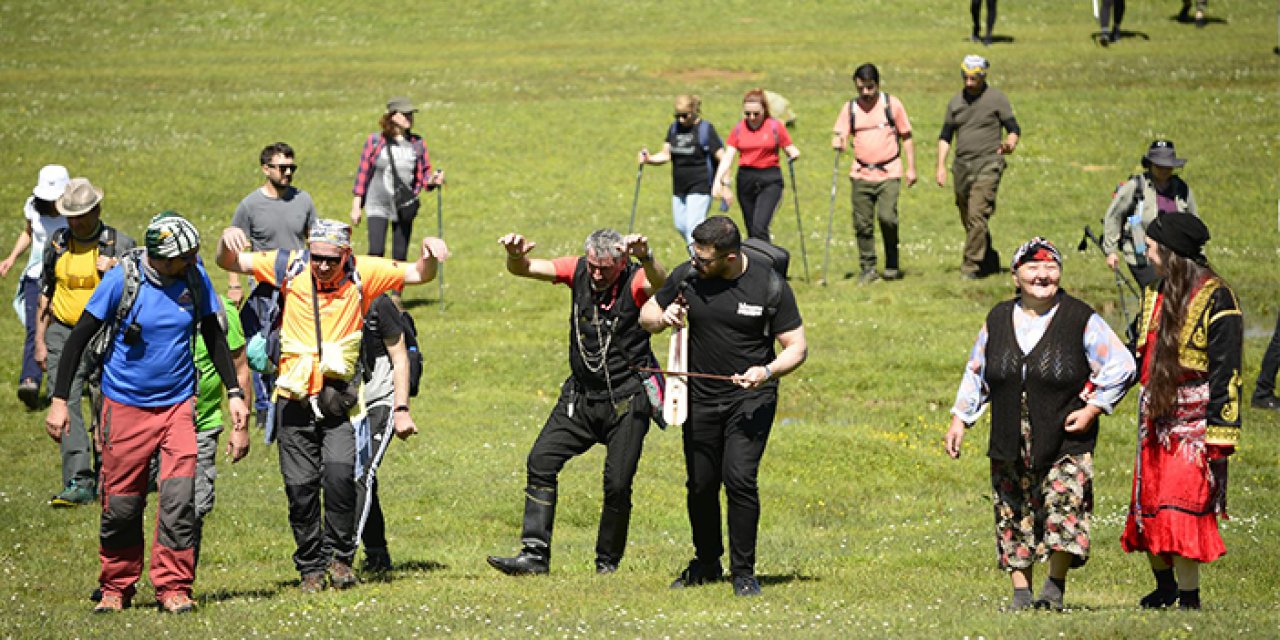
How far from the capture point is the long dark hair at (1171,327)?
942 centimetres

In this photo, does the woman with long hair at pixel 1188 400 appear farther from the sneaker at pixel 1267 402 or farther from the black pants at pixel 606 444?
the sneaker at pixel 1267 402

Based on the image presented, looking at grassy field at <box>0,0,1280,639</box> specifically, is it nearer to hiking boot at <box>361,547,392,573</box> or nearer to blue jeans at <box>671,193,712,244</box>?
hiking boot at <box>361,547,392,573</box>

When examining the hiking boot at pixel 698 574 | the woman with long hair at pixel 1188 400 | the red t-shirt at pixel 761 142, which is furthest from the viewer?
the red t-shirt at pixel 761 142

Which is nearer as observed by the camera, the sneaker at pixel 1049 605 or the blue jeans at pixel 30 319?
the sneaker at pixel 1049 605

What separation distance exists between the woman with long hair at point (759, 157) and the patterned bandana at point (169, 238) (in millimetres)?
11994

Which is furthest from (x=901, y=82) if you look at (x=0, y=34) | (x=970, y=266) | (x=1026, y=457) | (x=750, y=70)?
(x=1026, y=457)

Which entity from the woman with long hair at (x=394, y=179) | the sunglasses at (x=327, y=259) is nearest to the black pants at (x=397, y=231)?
the woman with long hair at (x=394, y=179)

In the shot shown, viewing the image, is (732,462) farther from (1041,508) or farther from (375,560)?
(375,560)

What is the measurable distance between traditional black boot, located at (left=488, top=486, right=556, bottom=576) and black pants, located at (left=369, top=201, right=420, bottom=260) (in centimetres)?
1077

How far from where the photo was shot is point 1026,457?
952 cm

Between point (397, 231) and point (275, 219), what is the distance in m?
6.41

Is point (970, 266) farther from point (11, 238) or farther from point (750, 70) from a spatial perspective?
point (750, 70)

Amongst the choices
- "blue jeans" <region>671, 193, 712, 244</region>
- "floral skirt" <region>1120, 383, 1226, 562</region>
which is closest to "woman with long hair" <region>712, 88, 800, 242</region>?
"blue jeans" <region>671, 193, 712, 244</region>

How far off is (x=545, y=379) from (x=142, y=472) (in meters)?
9.45
